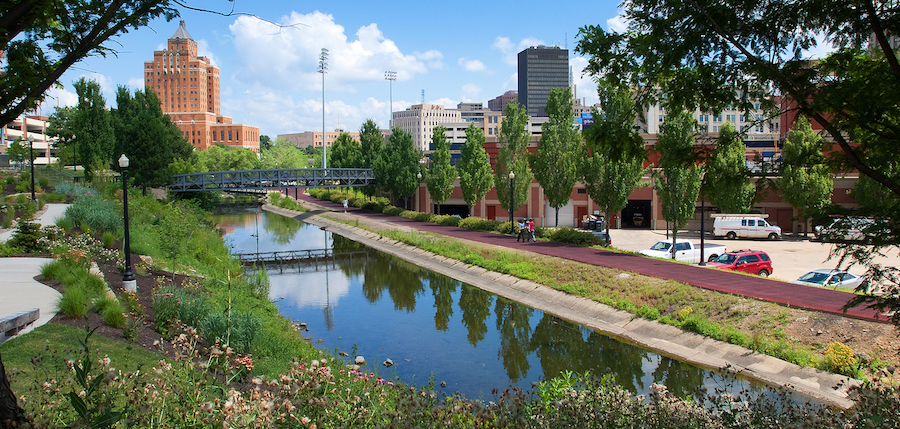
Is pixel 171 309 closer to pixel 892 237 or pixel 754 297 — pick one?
pixel 892 237

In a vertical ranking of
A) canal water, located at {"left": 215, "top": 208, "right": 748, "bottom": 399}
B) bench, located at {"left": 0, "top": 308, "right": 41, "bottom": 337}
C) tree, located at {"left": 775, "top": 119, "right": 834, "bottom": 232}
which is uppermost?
tree, located at {"left": 775, "top": 119, "right": 834, "bottom": 232}

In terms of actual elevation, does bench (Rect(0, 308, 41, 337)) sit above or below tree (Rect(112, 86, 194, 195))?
below

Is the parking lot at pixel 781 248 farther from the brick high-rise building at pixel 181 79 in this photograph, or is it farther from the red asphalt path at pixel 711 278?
the brick high-rise building at pixel 181 79

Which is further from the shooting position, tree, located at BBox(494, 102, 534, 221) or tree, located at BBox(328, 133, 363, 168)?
tree, located at BBox(328, 133, 363, 168)

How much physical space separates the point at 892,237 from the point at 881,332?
10078 millimetres

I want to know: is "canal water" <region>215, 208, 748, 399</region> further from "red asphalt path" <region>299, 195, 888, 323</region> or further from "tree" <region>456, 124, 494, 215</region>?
"tree" <region>456, 124, 494, 215</region>

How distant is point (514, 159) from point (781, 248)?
59.1 ft

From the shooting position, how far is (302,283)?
28500 millimetres

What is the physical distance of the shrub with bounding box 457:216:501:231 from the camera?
130 feet

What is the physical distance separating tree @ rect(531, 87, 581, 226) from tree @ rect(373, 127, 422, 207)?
1971 centimetres

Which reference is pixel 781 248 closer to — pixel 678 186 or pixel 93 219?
pixel 678 186

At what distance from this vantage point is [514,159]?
4128 cm

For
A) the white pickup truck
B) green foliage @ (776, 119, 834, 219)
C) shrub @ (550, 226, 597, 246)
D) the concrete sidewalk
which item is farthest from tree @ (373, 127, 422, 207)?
the concrete sidewalk

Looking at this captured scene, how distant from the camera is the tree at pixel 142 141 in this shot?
48781 millimetres
